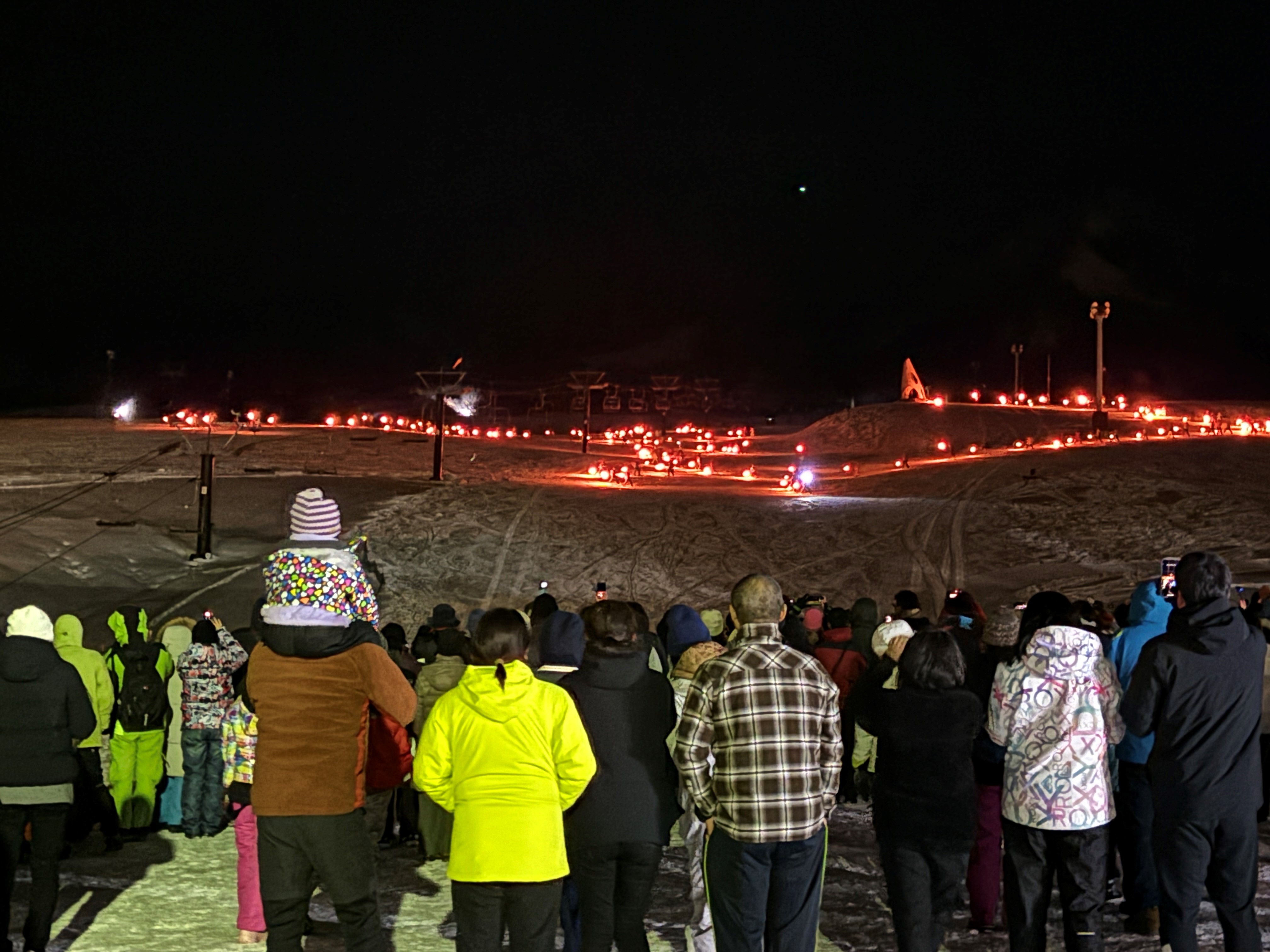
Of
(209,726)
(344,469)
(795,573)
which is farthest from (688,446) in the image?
(209,726)

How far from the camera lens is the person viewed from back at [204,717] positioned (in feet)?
28.4

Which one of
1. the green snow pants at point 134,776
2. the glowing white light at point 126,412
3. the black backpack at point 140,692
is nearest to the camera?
the black backpack at point 140,692

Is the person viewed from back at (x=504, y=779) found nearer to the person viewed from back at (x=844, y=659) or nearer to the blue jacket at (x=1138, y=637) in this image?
the blue jacket at (x=1138, y=637)

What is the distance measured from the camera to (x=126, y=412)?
57.4 m

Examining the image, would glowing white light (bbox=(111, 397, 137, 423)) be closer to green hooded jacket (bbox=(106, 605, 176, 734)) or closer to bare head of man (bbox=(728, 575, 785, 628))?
green hooded jacket (bbox=(106, 605, 176, 734))

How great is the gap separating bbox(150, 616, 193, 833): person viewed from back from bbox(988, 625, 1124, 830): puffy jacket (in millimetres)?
5858

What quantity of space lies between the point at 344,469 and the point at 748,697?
2835 cm

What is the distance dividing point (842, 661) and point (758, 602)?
13.6 feet

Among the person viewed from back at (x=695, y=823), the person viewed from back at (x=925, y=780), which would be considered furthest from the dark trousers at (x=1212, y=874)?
the person viewed from back at (x=695, y=823)

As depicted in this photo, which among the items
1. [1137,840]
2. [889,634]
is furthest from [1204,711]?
[889,634]

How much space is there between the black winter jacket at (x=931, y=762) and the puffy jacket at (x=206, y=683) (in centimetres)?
498

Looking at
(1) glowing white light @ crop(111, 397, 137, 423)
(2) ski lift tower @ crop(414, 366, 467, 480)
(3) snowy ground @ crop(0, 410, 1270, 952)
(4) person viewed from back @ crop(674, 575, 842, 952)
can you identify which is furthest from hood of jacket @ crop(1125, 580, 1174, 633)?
(1) glowing white light @ crop(111, 397, 137, 423)

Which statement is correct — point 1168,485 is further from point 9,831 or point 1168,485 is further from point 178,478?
point 9,831

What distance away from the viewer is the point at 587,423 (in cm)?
4072
